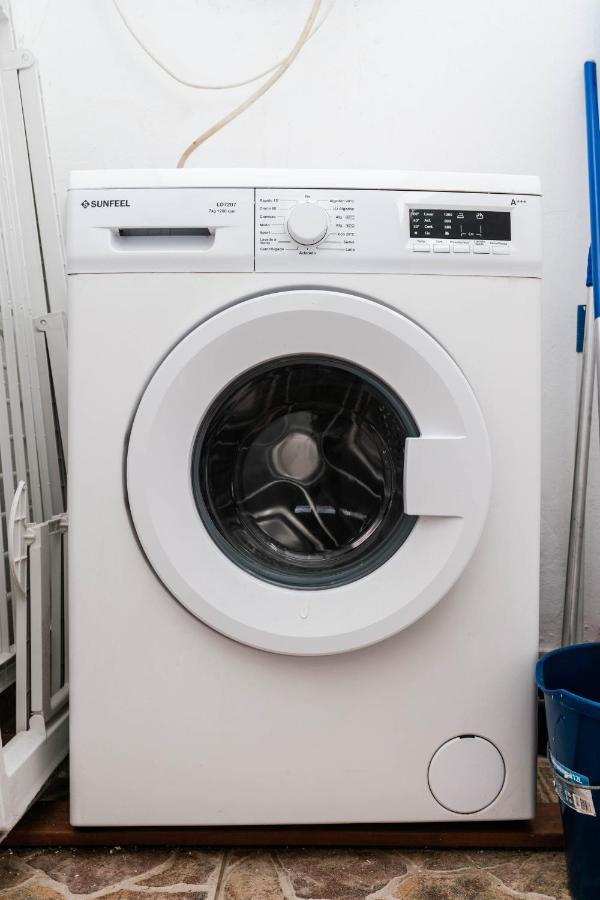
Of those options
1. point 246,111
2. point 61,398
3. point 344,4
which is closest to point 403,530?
point 61,398

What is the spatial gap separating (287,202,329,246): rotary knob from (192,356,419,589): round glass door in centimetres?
17

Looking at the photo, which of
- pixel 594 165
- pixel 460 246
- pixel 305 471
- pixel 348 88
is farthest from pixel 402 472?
pixel 348 88

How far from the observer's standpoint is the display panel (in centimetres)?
96

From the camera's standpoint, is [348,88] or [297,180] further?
[348,88]

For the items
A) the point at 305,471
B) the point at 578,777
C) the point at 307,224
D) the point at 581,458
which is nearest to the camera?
the point at 578,777

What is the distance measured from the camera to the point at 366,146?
151cm

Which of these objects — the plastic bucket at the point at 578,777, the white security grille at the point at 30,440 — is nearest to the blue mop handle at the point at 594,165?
the plastic bucket at the point at 578,777

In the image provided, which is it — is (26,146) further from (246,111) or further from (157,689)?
(157,689)

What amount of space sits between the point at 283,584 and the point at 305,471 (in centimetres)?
Result: 20

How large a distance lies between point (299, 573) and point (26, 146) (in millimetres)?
955

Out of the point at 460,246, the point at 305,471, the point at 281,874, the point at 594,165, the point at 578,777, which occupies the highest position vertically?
the point at 594,165

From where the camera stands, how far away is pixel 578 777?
0.82 metres

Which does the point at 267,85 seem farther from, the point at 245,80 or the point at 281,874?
the point at 281,874

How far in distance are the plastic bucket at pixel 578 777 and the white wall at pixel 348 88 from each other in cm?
67
